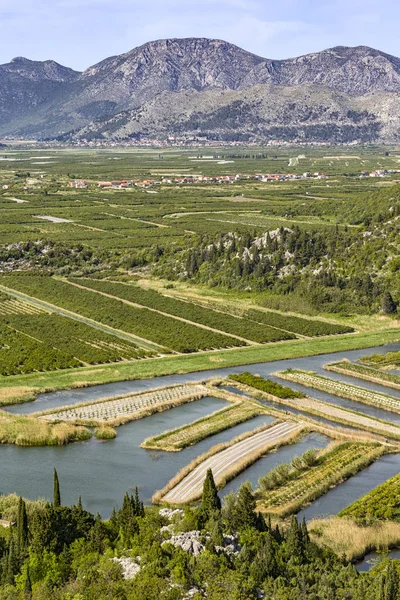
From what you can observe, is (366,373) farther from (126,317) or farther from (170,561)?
(170,561)

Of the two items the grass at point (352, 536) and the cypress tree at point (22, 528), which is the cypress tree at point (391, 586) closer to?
the grass at point (352, 536)

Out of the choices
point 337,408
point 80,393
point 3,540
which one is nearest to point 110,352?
point 80,393

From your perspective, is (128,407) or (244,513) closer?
(244,513)

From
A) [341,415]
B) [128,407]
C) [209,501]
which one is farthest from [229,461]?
[341,415]

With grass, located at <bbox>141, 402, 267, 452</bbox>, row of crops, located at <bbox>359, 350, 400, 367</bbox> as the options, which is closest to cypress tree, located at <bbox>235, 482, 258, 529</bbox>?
grass, located at <bbox>141, 402, 267, 452</bbox>

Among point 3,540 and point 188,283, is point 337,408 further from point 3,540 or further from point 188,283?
point 188,283

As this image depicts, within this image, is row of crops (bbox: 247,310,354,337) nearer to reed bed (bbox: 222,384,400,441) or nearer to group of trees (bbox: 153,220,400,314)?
group of trees (bbox: 153,220,400,314)
